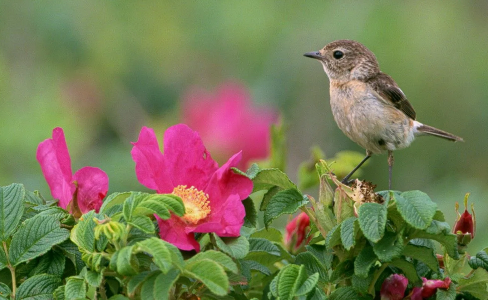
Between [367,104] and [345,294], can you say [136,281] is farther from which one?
[367,104]

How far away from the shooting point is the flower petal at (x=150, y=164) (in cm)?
146

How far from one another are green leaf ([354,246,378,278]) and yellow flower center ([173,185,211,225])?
268 mm

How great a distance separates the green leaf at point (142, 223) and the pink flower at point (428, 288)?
0.50 meters

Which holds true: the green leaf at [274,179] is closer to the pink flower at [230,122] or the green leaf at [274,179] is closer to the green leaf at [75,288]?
the green leaf at [75,288]

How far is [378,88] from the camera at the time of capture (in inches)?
138

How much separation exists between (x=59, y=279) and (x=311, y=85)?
5.33 meters

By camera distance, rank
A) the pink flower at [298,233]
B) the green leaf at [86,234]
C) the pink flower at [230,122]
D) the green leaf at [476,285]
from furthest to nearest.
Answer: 1. the pink flower at [230,122]
2. the pink flower at [298,233]
3. the green leaf at [476,285]
4. the green leaf at [86,234]

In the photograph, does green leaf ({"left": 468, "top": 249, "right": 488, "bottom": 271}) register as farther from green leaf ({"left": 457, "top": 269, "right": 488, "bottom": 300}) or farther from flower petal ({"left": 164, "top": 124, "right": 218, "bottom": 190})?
flower petal ({"left": 164, "top": 124, "right": 218, "bottom": 190})

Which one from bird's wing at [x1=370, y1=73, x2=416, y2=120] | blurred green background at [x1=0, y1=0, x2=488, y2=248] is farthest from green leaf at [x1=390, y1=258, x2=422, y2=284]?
blurred green background at [x1=0, y1=0, x2=488, y2=248]

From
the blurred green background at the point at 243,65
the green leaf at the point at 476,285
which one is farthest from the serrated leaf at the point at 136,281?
the blurred green background at the point at 243,65

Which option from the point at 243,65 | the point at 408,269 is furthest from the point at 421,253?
the point at 243,65

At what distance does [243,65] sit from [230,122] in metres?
2.37

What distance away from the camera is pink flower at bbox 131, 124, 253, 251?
1.38 metres

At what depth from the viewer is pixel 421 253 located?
1.44 metres
